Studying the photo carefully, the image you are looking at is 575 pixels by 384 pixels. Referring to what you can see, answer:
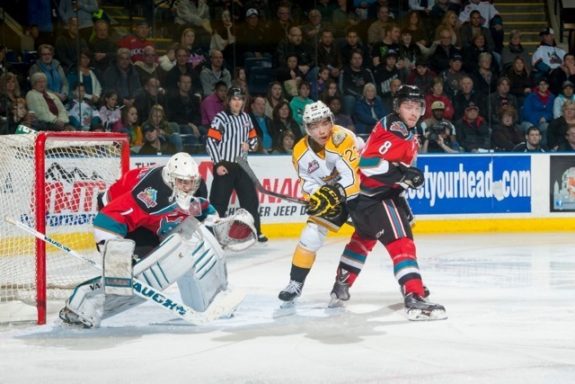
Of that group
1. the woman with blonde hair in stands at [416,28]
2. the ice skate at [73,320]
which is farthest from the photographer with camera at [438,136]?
the ice skate at [73,320]

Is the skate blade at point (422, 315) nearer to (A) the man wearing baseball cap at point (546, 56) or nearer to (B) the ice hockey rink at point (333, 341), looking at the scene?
(B) the ice hockey rink at point (333, 341)

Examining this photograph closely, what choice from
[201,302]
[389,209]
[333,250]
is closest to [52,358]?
[201,302]

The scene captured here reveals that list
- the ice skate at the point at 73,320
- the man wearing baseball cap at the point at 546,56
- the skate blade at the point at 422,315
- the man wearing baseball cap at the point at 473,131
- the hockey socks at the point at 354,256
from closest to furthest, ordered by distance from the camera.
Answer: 1. the ice skate at the point at 73,320
2. the skate blade at the point at 422,315
3. the hockey socks at the point at 354,256
4. the man wearing baseball cap at the point at 473,131
5. the man wearing baseball cap at the point at 546,56

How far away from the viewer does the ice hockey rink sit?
14.6 feet

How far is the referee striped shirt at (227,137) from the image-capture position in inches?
377

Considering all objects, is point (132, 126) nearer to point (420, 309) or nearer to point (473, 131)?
point (473, 131)

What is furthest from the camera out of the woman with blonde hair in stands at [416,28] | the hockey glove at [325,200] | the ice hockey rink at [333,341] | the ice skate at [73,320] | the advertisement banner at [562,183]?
the woman with blonde hair in stands at [416,28]

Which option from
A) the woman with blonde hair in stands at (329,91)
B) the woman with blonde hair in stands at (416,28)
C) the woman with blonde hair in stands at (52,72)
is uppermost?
the woman with blonde hair in stands at (416,28)

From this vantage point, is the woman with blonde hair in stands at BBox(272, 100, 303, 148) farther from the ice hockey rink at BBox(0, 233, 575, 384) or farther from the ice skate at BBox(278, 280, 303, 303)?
the ice skate at BBox(278, 280, 303, 303)

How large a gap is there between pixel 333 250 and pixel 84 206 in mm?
2817

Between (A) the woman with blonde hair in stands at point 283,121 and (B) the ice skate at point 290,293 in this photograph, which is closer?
(B) the ice skate at point 290,293

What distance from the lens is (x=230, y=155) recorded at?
31.5 ft

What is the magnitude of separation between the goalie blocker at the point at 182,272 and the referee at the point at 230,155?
12.4 feet

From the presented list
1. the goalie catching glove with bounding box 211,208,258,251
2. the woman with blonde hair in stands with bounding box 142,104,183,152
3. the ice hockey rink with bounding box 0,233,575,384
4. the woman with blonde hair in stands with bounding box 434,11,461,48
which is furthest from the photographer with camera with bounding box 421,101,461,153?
the goalie catching glove with bounding box 211,208,258,251
